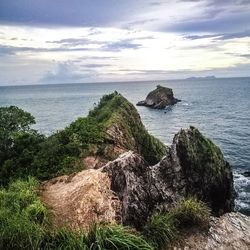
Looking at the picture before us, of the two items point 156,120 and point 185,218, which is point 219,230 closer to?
point 185,218

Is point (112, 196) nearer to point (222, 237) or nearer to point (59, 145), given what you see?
point (222, 237)

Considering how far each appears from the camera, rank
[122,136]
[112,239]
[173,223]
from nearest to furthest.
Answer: [112,239], [173,223], [122,136]

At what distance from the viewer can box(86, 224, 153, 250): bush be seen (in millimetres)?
13797

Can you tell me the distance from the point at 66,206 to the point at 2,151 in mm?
16283

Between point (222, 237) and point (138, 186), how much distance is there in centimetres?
465

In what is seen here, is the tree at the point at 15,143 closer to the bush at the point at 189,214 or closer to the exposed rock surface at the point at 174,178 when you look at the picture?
the exposed rock surface at the point at 174,178

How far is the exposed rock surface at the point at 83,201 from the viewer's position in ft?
54.3

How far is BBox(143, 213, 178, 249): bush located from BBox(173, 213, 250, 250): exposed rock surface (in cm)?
48

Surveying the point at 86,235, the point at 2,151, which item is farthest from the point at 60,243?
the point at 2,151

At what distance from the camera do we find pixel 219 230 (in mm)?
17359

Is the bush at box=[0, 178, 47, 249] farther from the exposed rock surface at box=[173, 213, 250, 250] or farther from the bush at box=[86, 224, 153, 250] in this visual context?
the exposed rock surface at box=[173, 213, 250, 250]

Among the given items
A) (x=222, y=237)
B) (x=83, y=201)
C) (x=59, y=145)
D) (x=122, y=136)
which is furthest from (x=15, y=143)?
(x=222, y=237)

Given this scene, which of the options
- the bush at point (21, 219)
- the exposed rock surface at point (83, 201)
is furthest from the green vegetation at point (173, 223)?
the bush at point (21, 219)

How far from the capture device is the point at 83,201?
1788 centimetres
